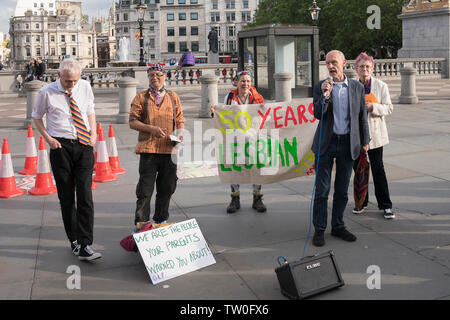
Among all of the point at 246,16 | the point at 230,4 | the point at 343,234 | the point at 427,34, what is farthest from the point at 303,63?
the point at 230,4

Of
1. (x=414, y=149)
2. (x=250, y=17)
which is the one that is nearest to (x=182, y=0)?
(x=250, y=17)

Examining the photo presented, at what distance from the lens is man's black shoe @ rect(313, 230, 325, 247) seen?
18.5 ft

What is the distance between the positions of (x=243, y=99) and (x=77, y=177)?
2.34 m

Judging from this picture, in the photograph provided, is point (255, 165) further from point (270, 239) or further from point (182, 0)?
point (182, 0)

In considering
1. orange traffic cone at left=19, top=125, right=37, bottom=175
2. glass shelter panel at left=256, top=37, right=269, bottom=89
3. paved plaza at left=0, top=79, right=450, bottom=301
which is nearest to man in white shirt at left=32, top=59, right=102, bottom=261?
paved plaza at left=0, top=79, right=450, bottom=301

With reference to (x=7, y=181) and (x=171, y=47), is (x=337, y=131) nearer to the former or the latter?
(x=7, y=181)

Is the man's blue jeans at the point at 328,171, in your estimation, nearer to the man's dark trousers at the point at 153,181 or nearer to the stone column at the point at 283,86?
the man's dark trousers at the point at 153,181

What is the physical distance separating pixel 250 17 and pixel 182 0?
15.3 metres

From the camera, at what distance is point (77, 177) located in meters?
5.43

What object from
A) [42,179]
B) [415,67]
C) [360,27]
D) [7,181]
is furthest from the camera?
[360,27]

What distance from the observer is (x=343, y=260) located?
523 cm

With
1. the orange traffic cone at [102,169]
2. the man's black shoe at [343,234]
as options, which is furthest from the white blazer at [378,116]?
the orange traffic cone at [102,169]

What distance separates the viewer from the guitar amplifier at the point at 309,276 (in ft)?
14.2

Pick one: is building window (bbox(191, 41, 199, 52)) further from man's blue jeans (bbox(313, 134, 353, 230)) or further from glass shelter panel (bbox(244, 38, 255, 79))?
man's blue jeans (bbox(313, 134, 353, 230))
